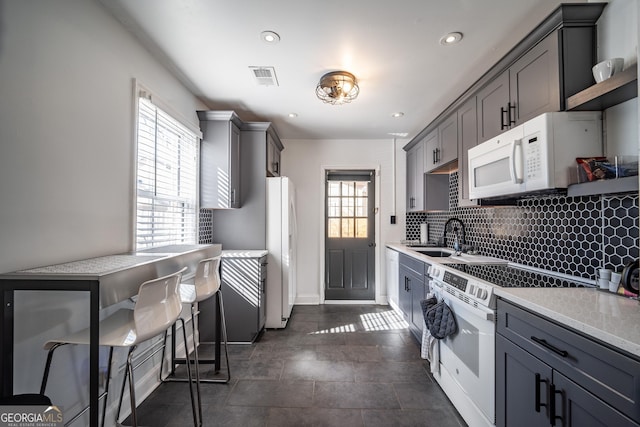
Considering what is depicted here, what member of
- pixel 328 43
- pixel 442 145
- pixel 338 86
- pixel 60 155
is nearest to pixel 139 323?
pixel 60 155

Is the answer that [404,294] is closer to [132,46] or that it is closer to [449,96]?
[449,96]

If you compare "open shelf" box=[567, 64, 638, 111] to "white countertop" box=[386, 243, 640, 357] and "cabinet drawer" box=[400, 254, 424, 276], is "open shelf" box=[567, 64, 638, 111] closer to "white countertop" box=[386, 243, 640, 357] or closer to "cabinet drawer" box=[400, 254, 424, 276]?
"white countertop" box=[386, 243, 640, 357]

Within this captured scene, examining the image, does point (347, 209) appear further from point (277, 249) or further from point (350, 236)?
point (277, 249)

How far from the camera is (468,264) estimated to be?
7.26 feet

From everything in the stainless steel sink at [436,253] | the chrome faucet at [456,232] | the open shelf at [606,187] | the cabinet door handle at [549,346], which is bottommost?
the cabinet door handle at [549,346]

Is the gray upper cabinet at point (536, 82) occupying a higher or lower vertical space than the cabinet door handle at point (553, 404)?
higher

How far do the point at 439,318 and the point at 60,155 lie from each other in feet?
8.40

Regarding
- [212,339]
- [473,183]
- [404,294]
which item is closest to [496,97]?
[473,183]

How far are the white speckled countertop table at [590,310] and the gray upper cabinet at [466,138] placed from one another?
1102mm

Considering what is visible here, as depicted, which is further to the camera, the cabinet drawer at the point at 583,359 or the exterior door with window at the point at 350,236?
the exterior door with window at the point at 350,236

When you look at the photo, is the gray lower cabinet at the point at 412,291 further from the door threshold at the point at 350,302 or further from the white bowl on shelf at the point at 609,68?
the white bowl on shelf at the point at 609,68

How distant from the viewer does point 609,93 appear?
129 cm

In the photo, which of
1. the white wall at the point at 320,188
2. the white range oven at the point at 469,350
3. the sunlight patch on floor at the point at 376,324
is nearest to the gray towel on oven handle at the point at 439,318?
the white range oven at the point at 469,350

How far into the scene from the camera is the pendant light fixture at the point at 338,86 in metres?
2.36
